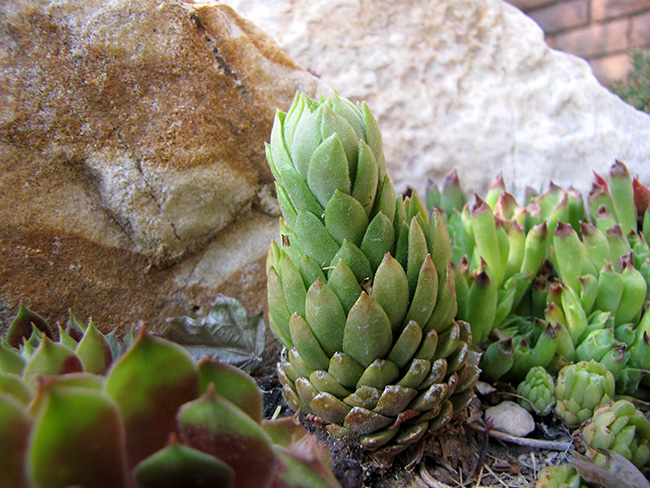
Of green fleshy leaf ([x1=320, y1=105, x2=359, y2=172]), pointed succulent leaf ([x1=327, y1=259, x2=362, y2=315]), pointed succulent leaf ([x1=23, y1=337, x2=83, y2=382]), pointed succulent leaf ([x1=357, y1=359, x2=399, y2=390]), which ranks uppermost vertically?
green fleshy leaf ([x1=320, y1=105, x2=359, y2=172])

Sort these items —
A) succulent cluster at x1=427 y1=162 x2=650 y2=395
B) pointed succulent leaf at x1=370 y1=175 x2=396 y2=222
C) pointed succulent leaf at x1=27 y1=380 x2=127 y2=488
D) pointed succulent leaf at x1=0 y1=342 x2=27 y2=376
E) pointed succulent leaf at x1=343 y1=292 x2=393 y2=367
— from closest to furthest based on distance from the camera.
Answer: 1. pointed succulent leaf at x1=27 y1=380 x2=127 y2=488
2. pointed succulent leaf at x1=0 y1=342 x2=27 y2=376
3. pointed succulent leaf at x1=343 y1=292 x2=393 y2=367
4. pointed succulent leaf at x1=370 y1=175 x2=396 y2=222
5. succulent cluster at x1=427 y1=162 x2=650 y2=395

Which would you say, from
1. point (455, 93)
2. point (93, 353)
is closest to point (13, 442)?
point (93, 353)

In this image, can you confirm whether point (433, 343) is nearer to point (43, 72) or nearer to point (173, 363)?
point (173, 363)

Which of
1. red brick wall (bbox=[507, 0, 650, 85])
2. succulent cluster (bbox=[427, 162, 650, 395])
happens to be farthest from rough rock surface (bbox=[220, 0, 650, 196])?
red brick wall (bbox=[507, 0, 650, 85])

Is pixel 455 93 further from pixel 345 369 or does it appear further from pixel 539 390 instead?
pixel 345 369

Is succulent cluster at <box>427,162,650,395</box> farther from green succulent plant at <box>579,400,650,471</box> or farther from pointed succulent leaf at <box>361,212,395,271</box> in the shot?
pointed succulent leaf at <box>361,212,395,271</box>

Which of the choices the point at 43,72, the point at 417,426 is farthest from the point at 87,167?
the point at 417,426

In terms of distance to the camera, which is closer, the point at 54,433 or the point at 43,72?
the point at 54,433
